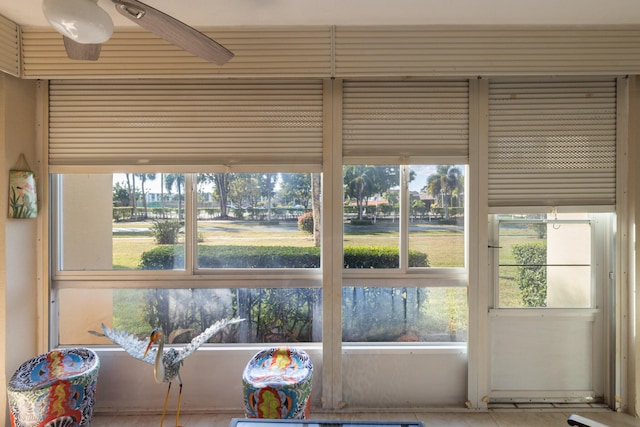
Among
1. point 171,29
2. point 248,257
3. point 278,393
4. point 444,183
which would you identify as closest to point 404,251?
point 444,183

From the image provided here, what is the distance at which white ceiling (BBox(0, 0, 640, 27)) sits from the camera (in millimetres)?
2102

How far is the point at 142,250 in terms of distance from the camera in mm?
2727

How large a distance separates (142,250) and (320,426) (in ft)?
6.16

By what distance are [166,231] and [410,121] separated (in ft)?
6.74

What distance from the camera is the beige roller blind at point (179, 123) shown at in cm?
260

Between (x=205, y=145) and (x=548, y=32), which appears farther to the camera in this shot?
(x=205, y=145)

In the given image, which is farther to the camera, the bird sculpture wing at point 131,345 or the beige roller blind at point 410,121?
the beige roller blind at point 410,121

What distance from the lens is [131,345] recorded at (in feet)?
7.23

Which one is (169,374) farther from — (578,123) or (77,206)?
(578,123)

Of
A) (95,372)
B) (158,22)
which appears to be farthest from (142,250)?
(158,22)

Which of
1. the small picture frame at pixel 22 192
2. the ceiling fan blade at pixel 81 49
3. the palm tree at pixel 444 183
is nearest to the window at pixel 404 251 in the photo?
the palm tree at pixel 444 183

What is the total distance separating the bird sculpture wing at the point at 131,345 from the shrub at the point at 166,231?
2.39 ft

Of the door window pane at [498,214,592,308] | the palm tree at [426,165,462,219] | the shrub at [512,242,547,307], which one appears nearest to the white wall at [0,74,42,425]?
the palm tree at [426,165,462,219]

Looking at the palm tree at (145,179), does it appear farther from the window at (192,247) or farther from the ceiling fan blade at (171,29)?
the ceiling fan blade at (171,29)
